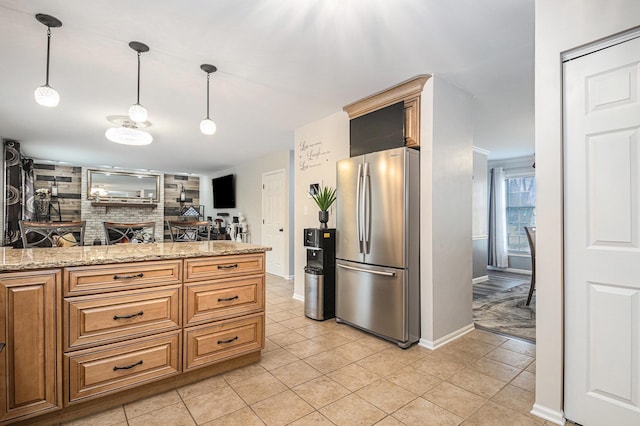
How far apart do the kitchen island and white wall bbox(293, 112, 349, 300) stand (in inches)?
73.8

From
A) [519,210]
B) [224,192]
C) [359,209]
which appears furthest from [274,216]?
[519,210]

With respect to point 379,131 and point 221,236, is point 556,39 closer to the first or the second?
point 379,131

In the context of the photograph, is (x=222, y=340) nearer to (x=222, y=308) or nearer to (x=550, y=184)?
(x=222, y=308)

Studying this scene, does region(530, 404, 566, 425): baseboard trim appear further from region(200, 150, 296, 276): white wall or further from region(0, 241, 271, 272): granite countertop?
region(200, 150, 296, 276): white wall

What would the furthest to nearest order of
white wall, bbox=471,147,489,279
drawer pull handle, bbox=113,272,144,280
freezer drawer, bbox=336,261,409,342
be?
white wall, bbox=471,147,489,279
freezer drawer, bbox=336,261,409,342
drawer pull handle, bbox=113,272,144,280

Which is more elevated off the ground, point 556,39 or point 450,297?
point 556,39

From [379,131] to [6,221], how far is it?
6360mm

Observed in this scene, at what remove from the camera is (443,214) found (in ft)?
9.69

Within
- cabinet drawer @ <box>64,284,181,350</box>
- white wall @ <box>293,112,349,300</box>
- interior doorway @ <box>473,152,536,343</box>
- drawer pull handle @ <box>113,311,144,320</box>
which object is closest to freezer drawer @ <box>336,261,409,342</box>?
white wall @ <box>293,112,349,300</box>

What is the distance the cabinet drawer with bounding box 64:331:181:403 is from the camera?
5.72 feet

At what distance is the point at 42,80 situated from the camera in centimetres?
297

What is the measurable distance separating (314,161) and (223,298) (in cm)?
242

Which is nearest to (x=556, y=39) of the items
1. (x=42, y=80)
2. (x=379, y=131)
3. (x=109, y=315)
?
(x=379, y=131)

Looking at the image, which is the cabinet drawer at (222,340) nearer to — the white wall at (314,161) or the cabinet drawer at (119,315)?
the cabinet drawer at (119,315)
